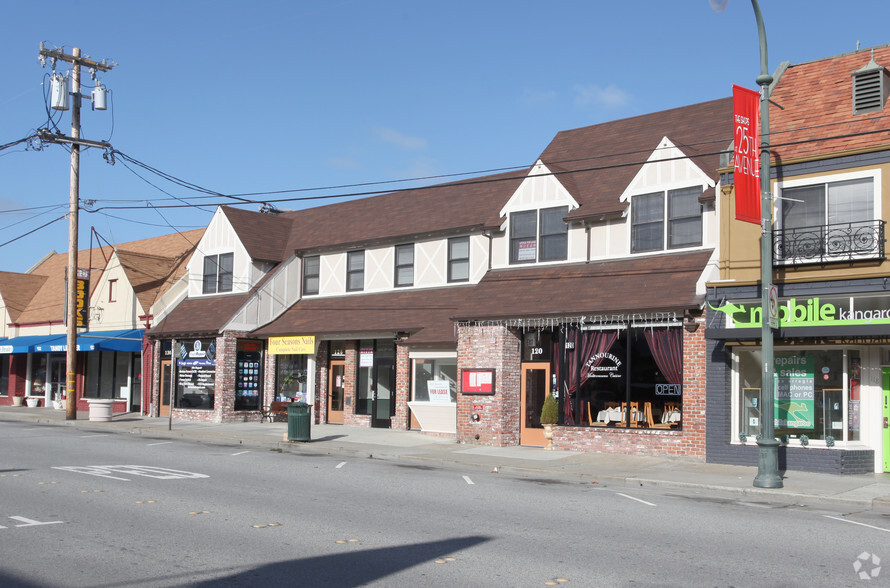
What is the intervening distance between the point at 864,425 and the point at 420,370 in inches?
491

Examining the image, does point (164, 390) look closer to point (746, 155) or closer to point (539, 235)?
point (539, 235)

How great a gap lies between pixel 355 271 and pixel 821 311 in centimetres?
1679

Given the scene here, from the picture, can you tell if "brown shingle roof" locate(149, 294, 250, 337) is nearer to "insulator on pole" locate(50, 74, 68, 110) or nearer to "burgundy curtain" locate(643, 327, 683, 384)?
"insulator on pole" locate(50, 74, 68, 110)

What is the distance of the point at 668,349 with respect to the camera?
1934cm

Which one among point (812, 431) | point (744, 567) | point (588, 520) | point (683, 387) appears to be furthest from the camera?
point (683, 387)

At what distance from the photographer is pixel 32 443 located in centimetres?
2086

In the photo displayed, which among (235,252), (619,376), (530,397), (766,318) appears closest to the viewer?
(766,318)

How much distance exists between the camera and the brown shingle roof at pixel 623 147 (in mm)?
21891

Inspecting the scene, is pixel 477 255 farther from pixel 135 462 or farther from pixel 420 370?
pixel 135 462

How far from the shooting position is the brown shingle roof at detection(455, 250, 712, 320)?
63.6 ft

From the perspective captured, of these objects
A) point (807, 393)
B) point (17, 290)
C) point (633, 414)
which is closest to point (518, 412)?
point (633, 414)

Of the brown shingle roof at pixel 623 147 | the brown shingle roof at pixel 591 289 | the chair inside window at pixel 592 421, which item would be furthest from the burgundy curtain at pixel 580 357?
the brown shingle roof at pixel 623 147

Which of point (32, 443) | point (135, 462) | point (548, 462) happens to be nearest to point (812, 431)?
point (548, 462)

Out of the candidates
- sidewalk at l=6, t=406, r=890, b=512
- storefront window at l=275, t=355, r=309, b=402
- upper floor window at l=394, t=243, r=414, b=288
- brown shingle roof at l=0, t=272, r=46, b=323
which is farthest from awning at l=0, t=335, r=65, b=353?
upper floor window at l=394, t=243, r=414, b=288
